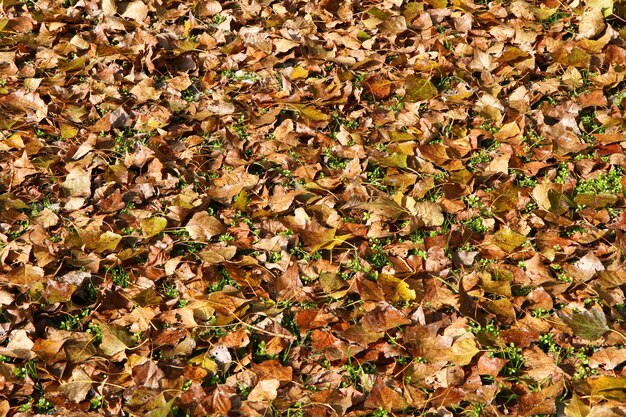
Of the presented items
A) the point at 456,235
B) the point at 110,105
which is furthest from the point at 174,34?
the point at 456,235

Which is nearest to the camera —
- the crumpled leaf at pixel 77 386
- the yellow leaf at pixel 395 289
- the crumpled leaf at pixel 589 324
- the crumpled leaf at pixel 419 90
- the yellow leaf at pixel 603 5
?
the crumpled leaf at pixel 77 386

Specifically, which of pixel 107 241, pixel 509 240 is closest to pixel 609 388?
pixel 509 240

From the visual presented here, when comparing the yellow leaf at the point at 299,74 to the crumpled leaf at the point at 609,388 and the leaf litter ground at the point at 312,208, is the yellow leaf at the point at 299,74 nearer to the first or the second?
the leaf litter ground at the point at 312,208

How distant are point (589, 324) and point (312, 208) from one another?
113 cm

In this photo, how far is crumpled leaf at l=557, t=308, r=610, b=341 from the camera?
8.50 ft

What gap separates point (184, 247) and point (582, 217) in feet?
5.18

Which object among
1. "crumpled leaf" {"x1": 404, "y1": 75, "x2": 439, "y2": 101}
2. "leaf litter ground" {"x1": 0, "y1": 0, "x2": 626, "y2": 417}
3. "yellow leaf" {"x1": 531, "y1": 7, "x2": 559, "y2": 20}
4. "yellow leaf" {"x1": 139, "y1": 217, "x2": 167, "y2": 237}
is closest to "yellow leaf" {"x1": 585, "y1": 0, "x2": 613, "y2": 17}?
"leaf litter ground" {"x1": 0, "y1": 0, "x2": 626, "y2": 417}

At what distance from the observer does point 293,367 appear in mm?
2553

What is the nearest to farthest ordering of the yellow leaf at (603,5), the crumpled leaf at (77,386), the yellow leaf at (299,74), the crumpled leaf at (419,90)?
the crumpled leaf at (77,386) < the crumpled leaf at (419,90) < the yellow leaf at (299,74) < the yellow leaf at (603,5)

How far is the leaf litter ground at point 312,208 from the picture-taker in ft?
8.25

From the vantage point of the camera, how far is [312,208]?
3.10 m

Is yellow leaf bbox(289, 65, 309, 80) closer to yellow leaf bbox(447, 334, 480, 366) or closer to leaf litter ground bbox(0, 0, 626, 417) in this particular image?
leaf litter ground bbox(0, 0, 626, 417)

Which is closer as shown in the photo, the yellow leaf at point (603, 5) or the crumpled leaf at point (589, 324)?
the crumpled leaf at point (589, 324)

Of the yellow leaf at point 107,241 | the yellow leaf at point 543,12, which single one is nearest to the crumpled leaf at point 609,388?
the yellow leaf at point 107,241
